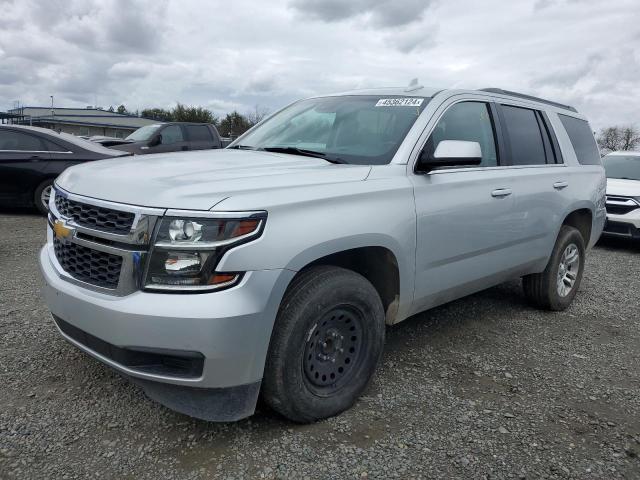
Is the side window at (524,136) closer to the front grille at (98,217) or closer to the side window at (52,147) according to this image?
the front grille at (98,217)

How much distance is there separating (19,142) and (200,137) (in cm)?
478

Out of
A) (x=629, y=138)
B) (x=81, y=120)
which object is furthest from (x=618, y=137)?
(x=81, y=120)

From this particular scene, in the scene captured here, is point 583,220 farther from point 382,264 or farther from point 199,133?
point 199,133

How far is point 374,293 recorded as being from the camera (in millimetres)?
2924

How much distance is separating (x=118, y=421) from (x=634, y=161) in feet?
32.5

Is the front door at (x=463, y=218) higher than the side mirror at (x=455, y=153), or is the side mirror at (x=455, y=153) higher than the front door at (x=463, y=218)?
the side mirror at (x=455, y=153)

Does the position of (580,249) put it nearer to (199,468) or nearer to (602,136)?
(199,468)

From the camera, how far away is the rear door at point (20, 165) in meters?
8.37

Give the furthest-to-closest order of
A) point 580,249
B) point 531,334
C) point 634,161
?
point 634,161 → point 580,249 → point 531,334

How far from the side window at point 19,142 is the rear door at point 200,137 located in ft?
13.5

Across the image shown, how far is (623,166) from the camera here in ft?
32.0

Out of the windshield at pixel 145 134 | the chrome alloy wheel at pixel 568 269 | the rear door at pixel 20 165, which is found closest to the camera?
the chrome alloy wheel at pixel 568 269

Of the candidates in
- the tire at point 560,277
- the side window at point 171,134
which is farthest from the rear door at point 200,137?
the tire at point 560,277

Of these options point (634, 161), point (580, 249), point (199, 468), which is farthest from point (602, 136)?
point (199, 468)
